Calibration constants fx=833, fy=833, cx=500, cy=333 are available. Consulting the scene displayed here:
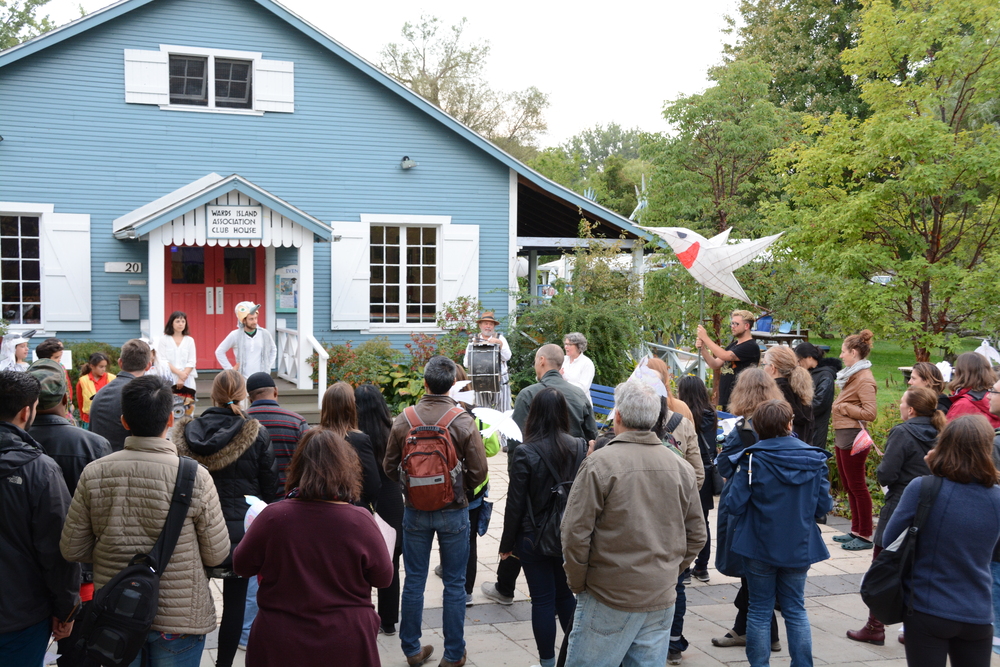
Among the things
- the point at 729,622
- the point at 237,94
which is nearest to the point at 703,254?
the point at 729,622

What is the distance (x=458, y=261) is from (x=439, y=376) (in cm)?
972

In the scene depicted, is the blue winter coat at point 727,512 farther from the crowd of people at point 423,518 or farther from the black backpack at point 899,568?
the black backpack at point 899,568

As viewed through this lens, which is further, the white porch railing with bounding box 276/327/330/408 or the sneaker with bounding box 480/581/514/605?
the white porch railing with bounding box 276/327/330/408

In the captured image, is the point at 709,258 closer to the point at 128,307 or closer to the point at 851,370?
the point at 851,370

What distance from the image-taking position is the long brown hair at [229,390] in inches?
169

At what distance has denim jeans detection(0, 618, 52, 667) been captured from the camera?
11.3ft

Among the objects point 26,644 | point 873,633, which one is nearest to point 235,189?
point 26,644

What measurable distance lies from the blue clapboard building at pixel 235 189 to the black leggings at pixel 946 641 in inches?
389

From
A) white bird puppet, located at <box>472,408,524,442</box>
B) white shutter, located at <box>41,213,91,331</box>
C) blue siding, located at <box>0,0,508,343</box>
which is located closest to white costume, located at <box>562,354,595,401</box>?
white bird puppet, located at <box>472,408,524,442</box>

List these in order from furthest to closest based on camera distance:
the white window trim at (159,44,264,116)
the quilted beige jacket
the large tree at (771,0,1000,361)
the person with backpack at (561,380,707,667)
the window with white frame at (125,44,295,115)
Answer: the white window trim at (159,44,264,116) → the window with white frame at (125,44,295,115) → the large tree at (771,0,1000,361) → the person with backpack at (561,380,707,667) → the quilted beige jacket

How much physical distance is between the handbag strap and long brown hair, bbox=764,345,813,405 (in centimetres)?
467

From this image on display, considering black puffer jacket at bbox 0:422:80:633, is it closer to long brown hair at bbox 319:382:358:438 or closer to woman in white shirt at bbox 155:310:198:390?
long brown hair at bbox 319:382:358:438

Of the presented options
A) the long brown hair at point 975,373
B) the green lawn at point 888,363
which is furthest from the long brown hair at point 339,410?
the green lawn at point 888,363

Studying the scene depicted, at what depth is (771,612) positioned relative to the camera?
456cm
